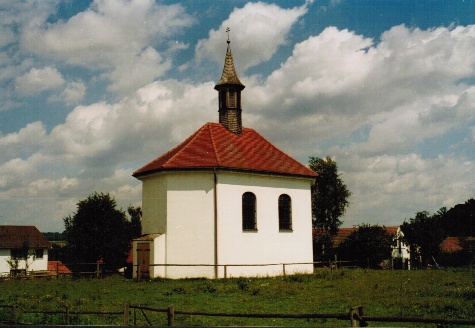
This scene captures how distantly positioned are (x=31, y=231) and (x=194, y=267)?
4240 cm

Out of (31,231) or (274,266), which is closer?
(274,266)

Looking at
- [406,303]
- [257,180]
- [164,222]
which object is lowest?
[406,303]

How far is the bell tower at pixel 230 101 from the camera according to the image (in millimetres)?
29094

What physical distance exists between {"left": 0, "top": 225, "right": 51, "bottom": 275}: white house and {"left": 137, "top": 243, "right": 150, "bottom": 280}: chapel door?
→ 29.6 m

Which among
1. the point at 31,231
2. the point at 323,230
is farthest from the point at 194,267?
the point at 31,231

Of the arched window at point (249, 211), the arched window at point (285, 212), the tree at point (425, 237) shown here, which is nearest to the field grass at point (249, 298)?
the arched window at point (249, 211)

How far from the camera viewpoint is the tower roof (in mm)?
29153

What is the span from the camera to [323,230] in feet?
156

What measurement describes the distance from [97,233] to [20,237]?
1184 inches

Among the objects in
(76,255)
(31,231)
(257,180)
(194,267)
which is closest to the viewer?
(194,267)

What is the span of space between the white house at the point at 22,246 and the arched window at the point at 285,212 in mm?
33885

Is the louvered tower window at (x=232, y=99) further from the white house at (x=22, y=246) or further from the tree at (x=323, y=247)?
the white house at (x=22, y=246)

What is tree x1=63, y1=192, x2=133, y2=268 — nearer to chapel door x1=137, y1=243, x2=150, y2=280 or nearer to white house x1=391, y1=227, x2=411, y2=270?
chapel door x1=137, y1=243, x2=150, y2=280

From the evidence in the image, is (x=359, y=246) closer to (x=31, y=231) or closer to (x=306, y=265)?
(x=306, y=265)
